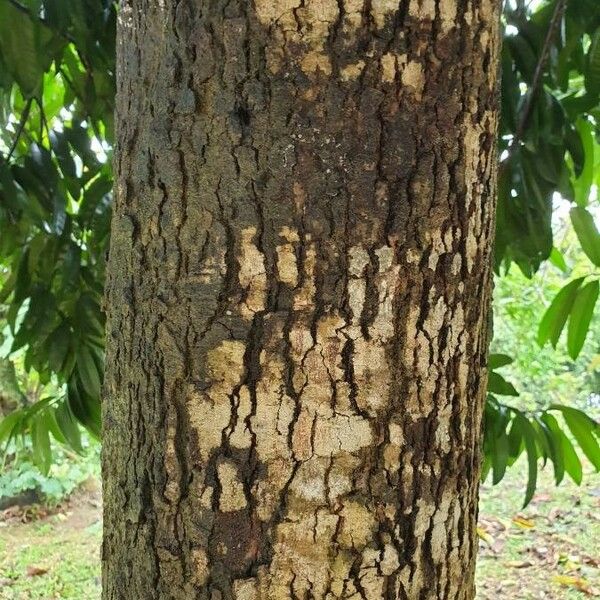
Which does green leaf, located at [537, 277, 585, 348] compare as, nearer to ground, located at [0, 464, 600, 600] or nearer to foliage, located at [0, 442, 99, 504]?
ground, located at [0, 464, 600, 600]

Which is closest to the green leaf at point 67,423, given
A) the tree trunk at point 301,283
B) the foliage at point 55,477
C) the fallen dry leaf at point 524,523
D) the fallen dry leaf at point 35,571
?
the tree trunk at point 301,283

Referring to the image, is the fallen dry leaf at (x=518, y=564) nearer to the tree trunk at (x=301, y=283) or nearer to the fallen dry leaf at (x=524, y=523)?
the fallen dry leaf at (x=524, y=523)

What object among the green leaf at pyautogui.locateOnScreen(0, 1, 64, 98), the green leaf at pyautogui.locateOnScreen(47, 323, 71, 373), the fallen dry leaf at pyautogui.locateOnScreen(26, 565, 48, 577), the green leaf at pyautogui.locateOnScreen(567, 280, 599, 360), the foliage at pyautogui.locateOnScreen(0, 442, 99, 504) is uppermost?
the green leaf at pyautogui.locateOnScreen(0, 1, 64, 98)

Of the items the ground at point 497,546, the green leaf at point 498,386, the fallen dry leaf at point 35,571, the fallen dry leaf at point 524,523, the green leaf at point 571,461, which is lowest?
the fallen dry leaf at point 35,571

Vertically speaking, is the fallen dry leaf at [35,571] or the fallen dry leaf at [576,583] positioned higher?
the fallen dry leaf at [576,583]

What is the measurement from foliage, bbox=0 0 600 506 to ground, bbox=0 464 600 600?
5.76ft

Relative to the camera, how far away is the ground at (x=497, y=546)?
2830mm

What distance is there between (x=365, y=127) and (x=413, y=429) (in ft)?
0.85

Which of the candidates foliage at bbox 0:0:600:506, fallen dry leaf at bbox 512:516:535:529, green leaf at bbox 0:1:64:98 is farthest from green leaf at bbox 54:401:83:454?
fallen dry leaf at bbox 512:516:535:529

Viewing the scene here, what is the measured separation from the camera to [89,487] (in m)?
3.85

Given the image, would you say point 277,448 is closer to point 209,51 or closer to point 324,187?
point 324,187

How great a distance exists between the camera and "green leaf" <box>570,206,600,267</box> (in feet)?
4.06

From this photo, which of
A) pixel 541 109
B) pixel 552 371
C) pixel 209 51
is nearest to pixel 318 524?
pixel 209 51

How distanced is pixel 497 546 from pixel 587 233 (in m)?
2.29
